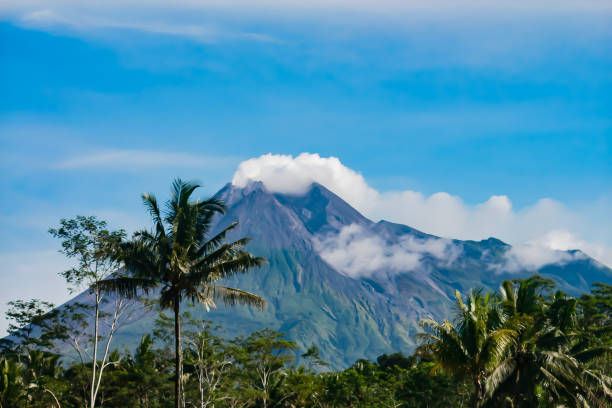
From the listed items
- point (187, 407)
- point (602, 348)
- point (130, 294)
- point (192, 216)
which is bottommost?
point (187, 407)

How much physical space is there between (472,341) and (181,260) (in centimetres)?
1113

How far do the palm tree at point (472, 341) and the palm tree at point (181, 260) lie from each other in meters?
7.32

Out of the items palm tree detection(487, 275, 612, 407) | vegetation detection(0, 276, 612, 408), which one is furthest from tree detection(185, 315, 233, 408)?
palm tree detection(487, 275, 612, 407)

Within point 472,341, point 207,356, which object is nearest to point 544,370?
point 472,341

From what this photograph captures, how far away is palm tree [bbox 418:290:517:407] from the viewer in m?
19.7

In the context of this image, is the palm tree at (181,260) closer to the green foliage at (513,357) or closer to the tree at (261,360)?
the green foliage at (513,357)

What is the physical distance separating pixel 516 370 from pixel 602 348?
3223mm

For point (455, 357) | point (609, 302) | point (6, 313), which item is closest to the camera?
point (455, 357)

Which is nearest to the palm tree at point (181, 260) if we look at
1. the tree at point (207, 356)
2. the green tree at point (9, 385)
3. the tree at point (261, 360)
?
the green tree at point (9, 385)

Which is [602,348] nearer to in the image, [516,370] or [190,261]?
[516,370]

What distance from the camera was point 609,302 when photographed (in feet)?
138

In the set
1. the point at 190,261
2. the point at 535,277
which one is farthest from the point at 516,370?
the point at 535,277

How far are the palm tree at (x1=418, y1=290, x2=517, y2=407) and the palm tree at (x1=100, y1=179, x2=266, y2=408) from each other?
7318mm

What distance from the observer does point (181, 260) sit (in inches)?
912
